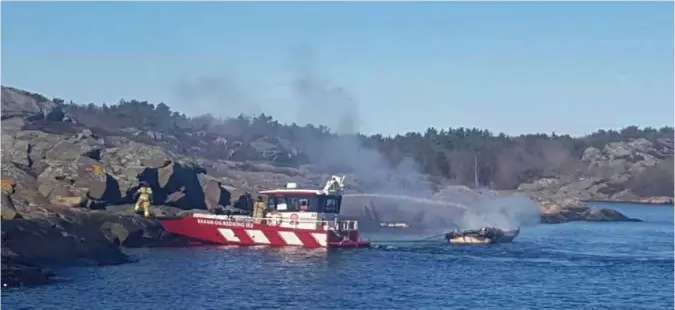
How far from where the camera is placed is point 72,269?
52906 millimetres

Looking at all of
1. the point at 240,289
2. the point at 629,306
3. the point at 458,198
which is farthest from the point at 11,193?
the point at 458,198

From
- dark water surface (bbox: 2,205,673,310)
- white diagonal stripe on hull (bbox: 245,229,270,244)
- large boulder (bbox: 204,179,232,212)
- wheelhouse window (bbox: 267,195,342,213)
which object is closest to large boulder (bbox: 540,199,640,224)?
dark water surface (bbox: 2,205,673,310)

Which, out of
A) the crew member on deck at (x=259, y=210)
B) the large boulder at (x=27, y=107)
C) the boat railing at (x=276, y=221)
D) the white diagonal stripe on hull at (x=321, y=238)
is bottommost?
the white diagonal stripe on hull at (x=321, y=238)

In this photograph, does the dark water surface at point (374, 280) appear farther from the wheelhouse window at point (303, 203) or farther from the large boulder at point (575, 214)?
the large boulder at point (575, 214)

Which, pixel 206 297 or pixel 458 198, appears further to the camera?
pixel 458 198

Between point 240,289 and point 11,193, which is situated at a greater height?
point 11,193

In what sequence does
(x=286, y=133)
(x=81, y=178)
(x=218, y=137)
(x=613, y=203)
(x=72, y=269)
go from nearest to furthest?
1. (x=72, y=269)
2. (x=81, y=178)
3. (x=218, y=137)
4. (x=286, y=133)
5. (x=613, y=203)

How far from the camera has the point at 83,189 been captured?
7150cm

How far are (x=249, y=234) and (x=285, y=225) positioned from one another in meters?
2.59

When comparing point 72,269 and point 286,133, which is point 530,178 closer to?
point 286,133

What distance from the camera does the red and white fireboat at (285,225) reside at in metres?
71.6

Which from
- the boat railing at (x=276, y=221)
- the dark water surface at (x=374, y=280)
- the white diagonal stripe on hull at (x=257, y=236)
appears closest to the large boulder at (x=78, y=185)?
the boat railing at (x=276, y=221)

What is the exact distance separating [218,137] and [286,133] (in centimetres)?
1978

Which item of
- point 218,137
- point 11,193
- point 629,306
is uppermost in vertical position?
point 218,137
